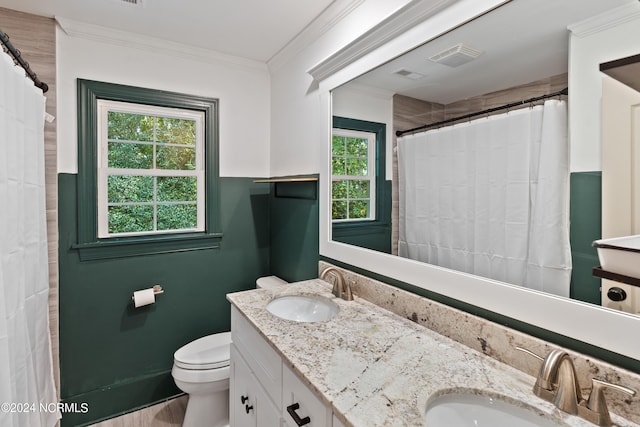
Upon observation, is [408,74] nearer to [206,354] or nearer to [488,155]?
[488,155]

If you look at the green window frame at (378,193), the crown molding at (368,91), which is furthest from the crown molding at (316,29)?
the green window frame at (378,193)

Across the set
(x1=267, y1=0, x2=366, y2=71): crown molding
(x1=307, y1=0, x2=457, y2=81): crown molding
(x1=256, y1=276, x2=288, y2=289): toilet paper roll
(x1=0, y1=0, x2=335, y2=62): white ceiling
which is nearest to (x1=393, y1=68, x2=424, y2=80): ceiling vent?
(x1=307, y1=0, x2=457, y2=81): crown molding

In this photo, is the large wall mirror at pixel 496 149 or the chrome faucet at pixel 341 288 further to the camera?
the chrome faucet at pixel 341 288

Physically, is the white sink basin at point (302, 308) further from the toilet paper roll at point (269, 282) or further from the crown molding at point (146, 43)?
the crown molding at point (146, 43)

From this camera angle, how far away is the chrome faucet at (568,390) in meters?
0.75

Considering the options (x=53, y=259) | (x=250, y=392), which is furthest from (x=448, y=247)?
(x=53, y=259)

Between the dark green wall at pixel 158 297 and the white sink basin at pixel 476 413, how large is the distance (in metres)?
1.32

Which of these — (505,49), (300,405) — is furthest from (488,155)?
(300,405)

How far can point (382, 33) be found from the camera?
1.46m

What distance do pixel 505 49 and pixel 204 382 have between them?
2.18 m

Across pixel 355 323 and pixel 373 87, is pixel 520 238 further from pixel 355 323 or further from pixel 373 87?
pixel 373 87

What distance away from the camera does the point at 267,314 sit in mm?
1420

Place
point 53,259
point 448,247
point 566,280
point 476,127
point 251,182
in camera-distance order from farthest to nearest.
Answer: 1. point 251,182
2. point 53,259
3. point 448,247
4. point 476,127
5. point 566,280

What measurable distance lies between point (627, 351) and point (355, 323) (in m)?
0.82
